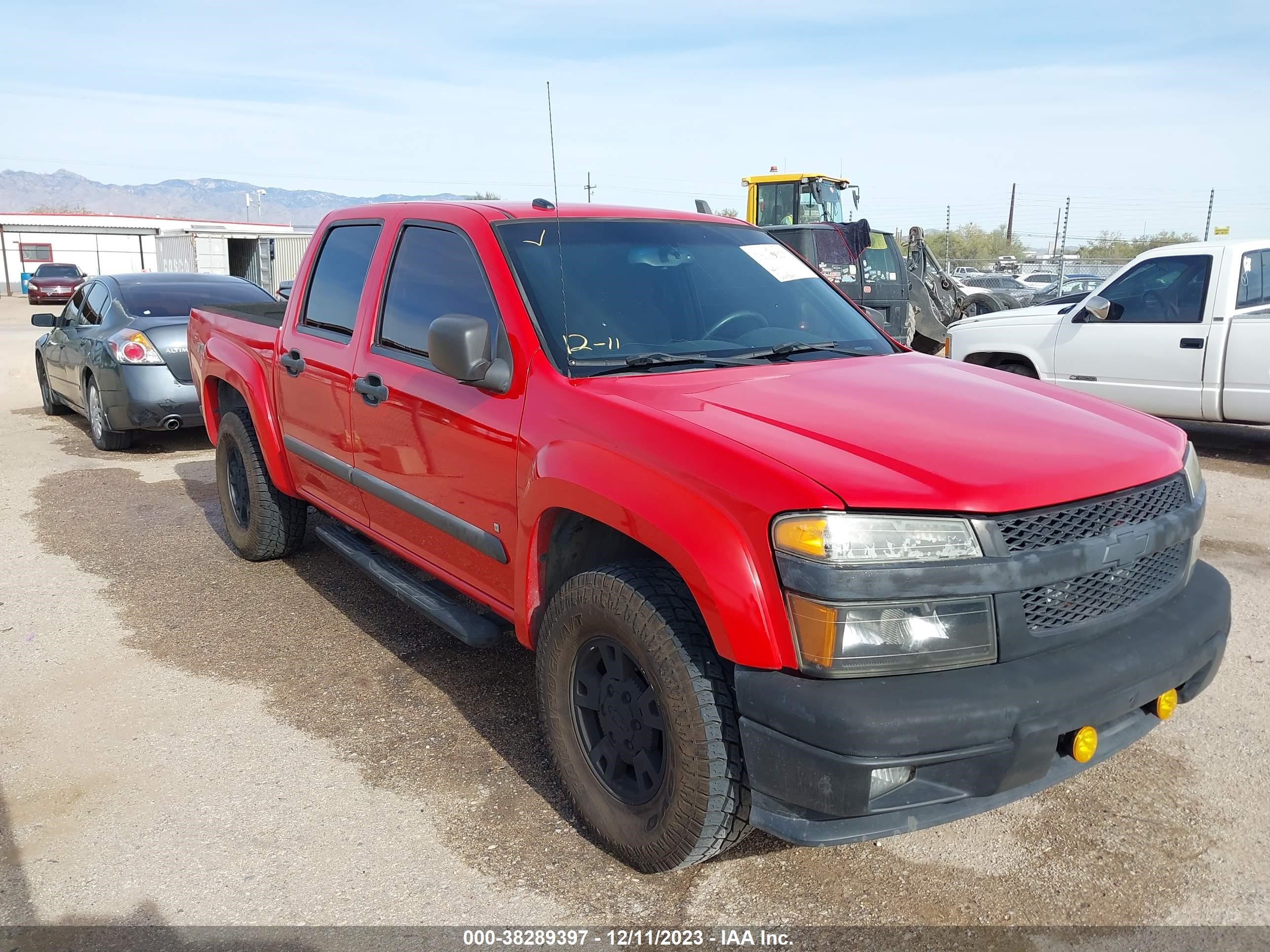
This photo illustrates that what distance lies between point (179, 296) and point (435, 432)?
6703 millimetres

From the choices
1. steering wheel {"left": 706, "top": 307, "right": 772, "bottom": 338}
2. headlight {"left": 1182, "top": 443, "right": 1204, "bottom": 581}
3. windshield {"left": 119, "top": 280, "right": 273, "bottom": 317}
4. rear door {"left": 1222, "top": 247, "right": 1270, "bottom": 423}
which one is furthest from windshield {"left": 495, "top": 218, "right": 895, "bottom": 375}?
windshield {"left": 119, "top": 280, "right": 273, "bottom": 317}

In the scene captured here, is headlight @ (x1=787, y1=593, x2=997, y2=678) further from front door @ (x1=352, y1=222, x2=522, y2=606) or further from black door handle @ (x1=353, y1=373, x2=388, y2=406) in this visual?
black door handle @ (x1=353, y1=373, x2=388, y2=406)

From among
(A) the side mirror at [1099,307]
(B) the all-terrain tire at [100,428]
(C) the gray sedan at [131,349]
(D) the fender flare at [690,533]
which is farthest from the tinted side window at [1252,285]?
(B) the all-terrain tire at [100,428]

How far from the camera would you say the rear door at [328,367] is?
4.18 m

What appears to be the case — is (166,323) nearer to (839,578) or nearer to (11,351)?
(839,578)

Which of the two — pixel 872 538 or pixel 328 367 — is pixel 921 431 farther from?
pixel 328 367

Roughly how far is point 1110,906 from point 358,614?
11.2 ft

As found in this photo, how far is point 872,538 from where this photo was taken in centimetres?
224

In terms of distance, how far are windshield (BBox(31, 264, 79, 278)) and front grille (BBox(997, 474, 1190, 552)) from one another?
38.2m

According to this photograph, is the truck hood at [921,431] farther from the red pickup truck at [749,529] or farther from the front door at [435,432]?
the front door at [435,432]

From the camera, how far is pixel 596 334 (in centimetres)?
327

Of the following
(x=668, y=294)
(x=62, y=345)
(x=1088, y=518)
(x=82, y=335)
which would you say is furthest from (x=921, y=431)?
(x=62, y=345)

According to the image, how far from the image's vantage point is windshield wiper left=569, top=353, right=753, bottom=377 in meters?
3.13

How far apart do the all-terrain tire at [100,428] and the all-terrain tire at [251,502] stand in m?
3.58
